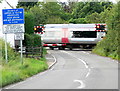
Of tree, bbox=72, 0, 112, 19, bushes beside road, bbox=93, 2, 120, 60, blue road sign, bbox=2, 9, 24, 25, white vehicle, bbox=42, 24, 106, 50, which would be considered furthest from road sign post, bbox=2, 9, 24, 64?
tree, bbox=72, 0, 112, 19

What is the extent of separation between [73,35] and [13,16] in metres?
28.9

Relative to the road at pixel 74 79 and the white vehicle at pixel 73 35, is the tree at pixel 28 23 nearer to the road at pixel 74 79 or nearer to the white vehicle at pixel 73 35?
the white vehicle at pixel 73 35

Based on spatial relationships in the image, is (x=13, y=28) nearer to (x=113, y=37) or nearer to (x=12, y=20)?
(x=12, y=20)

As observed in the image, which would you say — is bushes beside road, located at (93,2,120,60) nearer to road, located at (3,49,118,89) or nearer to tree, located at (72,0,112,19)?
road, located at (3,49,118,89)

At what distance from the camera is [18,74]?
1866 cm

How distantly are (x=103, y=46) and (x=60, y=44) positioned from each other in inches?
442

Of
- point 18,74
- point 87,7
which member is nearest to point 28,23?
point 18,74

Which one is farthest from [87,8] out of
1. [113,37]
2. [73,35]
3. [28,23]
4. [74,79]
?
[74,79]

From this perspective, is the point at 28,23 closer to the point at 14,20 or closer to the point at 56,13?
the point at 14,20

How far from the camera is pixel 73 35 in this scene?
167 feet

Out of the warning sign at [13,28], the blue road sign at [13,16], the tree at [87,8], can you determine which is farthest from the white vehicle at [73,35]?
the tree at [87,8]

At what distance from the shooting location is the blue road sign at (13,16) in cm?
2248

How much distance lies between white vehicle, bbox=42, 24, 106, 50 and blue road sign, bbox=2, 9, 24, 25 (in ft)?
92.2

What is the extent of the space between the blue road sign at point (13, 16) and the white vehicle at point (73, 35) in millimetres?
28106
